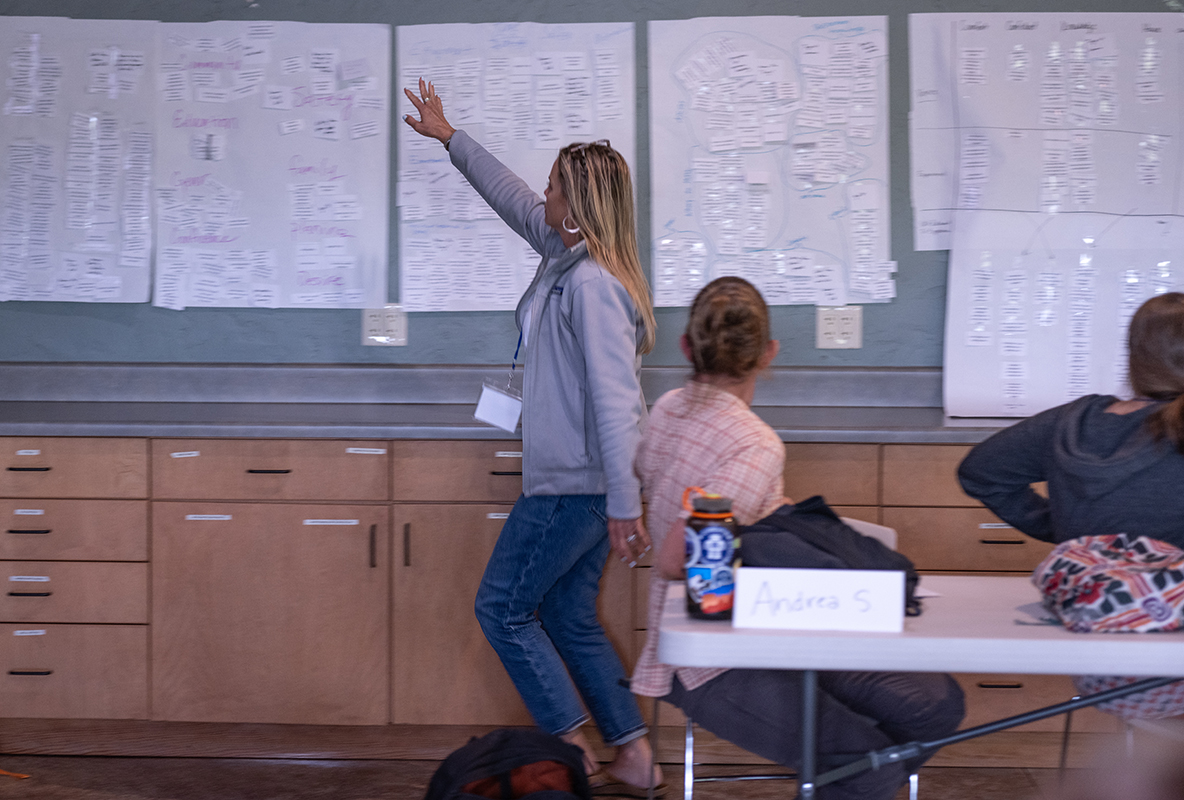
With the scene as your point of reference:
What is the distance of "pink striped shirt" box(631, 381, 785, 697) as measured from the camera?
4.66ft

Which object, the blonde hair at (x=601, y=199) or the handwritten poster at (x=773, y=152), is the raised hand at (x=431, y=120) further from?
the handwritten poster at (x=773, y=152)

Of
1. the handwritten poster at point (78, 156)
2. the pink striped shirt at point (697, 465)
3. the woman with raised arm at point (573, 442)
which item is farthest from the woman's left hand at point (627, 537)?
the handwritten poster at point (78, 156)

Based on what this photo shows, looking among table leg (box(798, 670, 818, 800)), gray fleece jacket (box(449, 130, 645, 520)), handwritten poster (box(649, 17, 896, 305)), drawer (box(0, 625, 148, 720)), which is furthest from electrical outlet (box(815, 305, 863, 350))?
drawer (box(0, 625, 148, 720))

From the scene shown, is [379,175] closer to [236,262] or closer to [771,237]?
[236,262]

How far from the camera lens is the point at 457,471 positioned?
95.9 inches

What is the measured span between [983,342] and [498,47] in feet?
5.62

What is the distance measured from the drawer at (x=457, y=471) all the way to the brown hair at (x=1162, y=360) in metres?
1.44

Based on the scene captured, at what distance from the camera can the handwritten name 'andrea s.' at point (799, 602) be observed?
1145 mm

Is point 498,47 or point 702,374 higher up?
point 498,47

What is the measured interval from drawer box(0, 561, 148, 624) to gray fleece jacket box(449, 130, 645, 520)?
1.15 meters

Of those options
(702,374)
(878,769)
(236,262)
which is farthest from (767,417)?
(236,262)

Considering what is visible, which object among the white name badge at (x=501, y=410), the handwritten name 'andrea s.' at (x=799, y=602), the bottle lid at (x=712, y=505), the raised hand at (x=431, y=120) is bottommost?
the handwritten name 'andrea s.' at (x=799, y=602)

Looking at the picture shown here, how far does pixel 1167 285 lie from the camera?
9.30 ft

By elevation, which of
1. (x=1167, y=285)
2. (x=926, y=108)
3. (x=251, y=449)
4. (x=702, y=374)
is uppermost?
(x=926, y=108)
